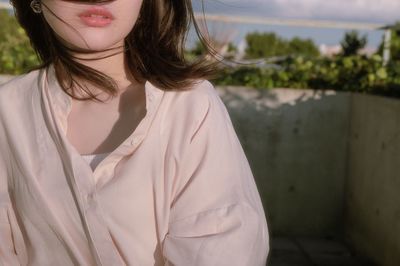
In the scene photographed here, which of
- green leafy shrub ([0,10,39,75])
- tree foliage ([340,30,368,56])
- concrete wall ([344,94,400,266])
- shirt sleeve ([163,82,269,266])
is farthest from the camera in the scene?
tree foliage ([340,30,368,56])

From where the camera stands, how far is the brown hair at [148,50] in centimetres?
174

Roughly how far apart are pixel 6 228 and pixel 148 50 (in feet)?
1.79

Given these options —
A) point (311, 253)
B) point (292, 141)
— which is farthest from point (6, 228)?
point (292, 141)

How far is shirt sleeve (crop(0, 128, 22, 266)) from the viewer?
1658 mm

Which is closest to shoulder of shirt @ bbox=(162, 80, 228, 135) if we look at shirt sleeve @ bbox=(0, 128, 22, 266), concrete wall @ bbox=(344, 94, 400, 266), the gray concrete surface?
shirt sleeve @ bbox=(0, 128, 22, 266)

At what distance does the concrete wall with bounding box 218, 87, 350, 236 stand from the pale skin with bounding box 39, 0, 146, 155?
4435 mm

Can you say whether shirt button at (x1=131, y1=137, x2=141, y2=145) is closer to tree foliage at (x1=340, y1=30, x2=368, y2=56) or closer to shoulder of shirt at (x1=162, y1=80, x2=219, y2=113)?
shoulder of shirt at (x1=162, y1=80, x2=219, y2=113)

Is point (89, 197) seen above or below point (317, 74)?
above

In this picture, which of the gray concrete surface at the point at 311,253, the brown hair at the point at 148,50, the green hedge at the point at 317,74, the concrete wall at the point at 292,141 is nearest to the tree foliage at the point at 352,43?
the green hedge at the point at 317,74

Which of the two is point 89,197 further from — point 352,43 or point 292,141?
point 352,43

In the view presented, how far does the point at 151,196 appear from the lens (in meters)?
1.55

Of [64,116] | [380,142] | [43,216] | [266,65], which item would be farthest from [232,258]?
[266,65]

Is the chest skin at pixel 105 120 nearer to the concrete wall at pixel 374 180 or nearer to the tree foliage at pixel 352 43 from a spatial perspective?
the concrete wall at pixel 374 180

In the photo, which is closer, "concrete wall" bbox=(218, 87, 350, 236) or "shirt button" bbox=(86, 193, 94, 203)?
"shirt button" bbox=(86, 193, 94, 203)
